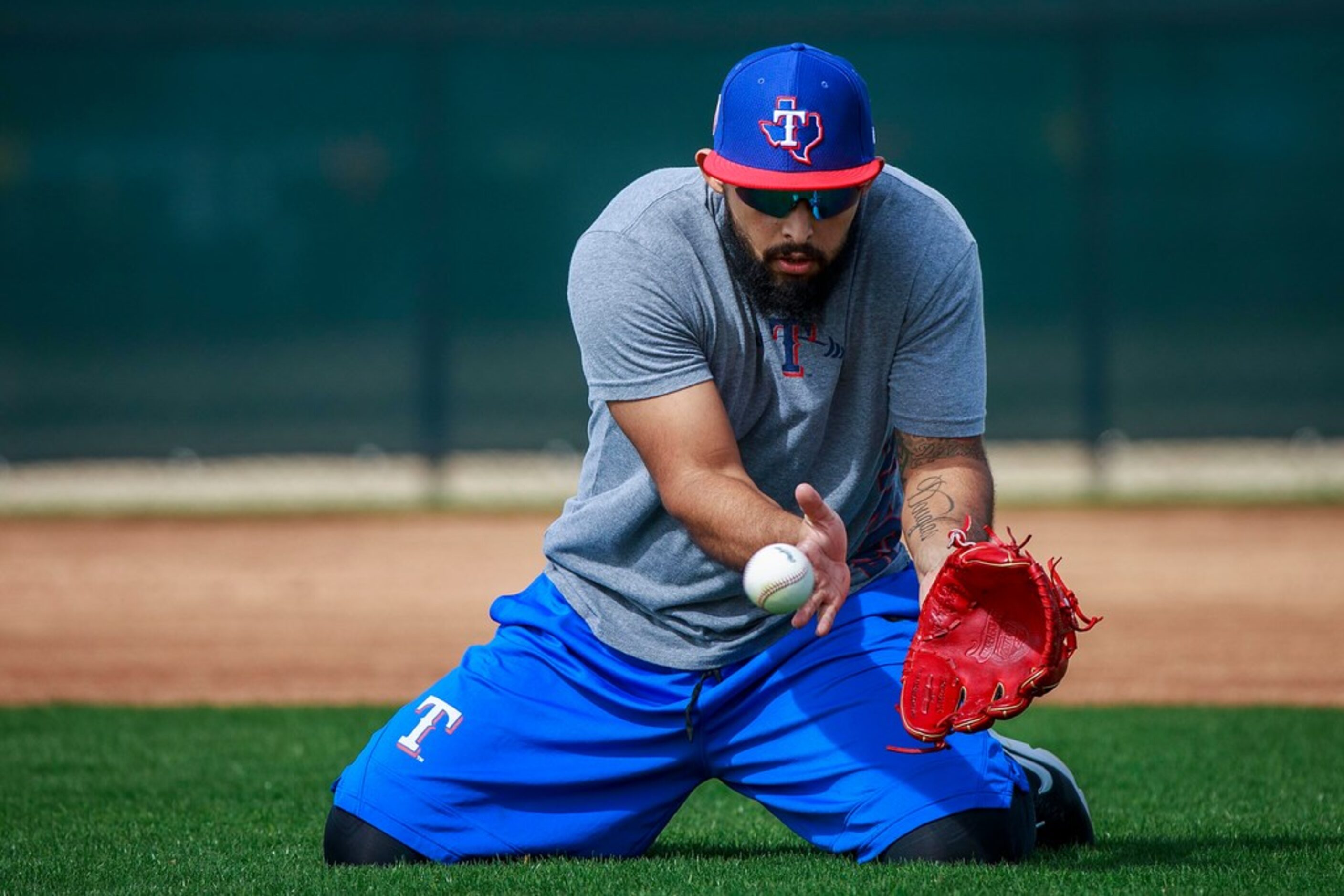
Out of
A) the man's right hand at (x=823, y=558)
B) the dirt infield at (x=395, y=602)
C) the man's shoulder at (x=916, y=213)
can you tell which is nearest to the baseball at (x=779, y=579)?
the man's right hand at (x=823, y=558)

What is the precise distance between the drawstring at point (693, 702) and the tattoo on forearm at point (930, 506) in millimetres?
513

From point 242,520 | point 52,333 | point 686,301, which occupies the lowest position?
point 242,520

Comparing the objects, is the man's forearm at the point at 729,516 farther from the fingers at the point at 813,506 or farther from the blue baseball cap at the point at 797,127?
the blue baseball cap at the point at 797,127

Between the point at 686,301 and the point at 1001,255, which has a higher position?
the point at 686,301

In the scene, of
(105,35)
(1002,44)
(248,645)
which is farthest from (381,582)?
(1002,44)

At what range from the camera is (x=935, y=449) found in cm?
374

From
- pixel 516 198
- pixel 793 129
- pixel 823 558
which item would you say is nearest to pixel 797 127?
pixel 793 129

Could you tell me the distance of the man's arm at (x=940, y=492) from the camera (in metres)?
3.64

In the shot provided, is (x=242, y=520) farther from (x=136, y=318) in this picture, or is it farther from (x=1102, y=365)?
(x=1102, y=365)

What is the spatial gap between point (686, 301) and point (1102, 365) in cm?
807

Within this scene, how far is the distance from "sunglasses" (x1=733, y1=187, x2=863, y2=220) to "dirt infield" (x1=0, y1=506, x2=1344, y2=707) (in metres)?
3.06

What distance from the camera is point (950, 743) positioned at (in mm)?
3652

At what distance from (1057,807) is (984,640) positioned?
1.87ft

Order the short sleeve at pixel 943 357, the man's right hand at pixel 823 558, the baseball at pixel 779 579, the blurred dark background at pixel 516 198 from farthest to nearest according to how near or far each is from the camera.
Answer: the blurred dark background at pixel 516 198, the short sleeve at pixel 943 357, the man's right hand at pixel 823 558, the baseball at pixel 779 579
